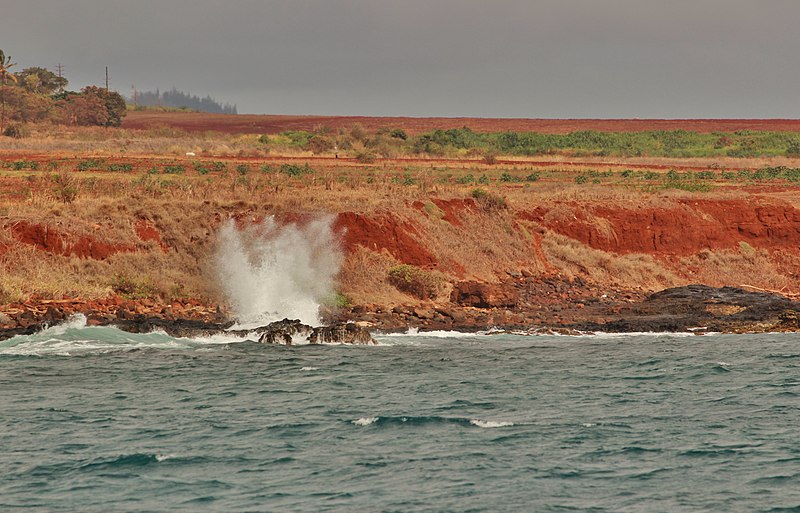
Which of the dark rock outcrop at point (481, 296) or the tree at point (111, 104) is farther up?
the tree at point (111, 104)

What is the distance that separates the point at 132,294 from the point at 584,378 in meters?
15.0

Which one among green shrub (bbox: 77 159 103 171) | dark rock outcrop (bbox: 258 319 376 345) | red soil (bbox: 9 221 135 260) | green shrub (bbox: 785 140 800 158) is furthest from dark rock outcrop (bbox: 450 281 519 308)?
green shrub (bbox: 785 140 800 158)

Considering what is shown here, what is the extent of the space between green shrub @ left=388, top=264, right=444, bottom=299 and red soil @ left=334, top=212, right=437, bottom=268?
5.75ft

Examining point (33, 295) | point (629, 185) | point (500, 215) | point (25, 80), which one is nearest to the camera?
point (33, 295)

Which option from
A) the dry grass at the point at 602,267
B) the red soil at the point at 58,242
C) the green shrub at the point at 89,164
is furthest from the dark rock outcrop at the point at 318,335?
the green shrub at the point at 89,164

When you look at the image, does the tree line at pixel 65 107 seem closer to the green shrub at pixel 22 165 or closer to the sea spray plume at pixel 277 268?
the green shrub at pixel 22 165

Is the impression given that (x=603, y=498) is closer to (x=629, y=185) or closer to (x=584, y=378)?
(x=584, y=378)

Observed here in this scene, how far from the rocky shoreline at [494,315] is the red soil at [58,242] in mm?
2793

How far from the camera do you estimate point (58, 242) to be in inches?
1444

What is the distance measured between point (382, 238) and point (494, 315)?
577 centimetres

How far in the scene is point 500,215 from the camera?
150 ft

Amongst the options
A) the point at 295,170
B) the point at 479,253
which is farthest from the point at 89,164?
the point at 479,253

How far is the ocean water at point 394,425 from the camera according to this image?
1789 centimetres

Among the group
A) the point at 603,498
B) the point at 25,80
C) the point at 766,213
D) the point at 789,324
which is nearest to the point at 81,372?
the point at 603,498
